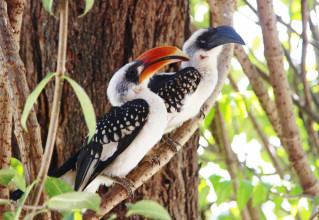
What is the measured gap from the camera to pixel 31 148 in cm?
183

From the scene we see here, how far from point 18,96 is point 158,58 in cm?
94

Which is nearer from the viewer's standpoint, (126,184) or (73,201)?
(73,201)

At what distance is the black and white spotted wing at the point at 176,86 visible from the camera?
110 inches

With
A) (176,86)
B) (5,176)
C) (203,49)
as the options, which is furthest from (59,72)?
(203,49)

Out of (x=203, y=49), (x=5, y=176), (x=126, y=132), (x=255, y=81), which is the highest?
(x=203, y=49)

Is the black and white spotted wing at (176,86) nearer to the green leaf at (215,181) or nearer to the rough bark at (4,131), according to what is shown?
the green leaf at (215,181)

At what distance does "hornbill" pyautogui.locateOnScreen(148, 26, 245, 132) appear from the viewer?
2781 millimetres

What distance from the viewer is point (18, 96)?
5.97 ft

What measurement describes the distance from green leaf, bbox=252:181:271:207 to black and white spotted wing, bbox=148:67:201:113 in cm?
73

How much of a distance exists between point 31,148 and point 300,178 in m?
2.34

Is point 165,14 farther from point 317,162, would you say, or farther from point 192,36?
point 317,162

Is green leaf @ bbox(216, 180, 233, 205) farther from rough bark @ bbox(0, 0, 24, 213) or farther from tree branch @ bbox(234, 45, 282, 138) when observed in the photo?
rough bark @ bbox(0, 0, 24, 213)

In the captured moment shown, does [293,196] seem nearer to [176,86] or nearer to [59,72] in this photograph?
[176,86]

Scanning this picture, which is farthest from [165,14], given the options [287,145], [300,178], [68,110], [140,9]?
[300,178]
